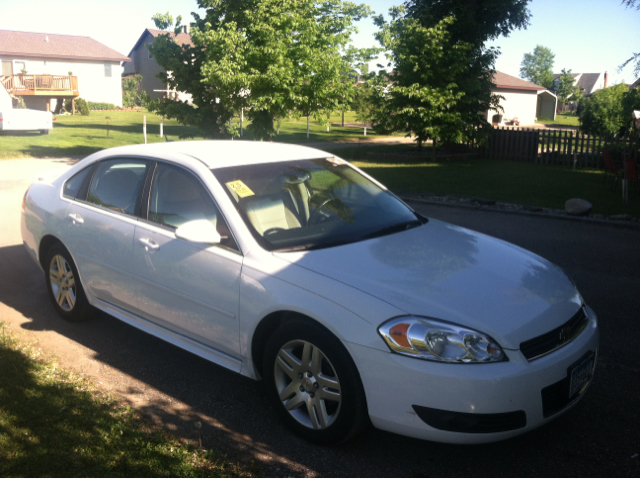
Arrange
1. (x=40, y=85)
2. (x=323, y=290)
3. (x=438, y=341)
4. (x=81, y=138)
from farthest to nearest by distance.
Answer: (x=40, y=85) → (x=81, y=138) → (x=323, y=290) → (x=438, y=341)

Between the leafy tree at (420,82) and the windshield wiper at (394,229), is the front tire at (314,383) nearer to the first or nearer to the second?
the windshield wiper at (394,229)

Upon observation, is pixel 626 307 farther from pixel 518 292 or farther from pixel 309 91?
pixel 309 91

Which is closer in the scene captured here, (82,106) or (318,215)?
(318,215)

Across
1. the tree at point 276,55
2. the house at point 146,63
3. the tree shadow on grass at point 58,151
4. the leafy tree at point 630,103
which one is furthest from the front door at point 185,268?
the house at point 146,63

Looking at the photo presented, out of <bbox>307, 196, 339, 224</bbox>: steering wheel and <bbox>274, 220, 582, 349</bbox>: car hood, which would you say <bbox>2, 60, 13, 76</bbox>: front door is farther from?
<bbox>274, 220, 582, 349</bbox>: car hood

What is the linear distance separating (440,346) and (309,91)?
41.1ft

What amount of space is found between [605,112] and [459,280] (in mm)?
39574

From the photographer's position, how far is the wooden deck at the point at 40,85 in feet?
141

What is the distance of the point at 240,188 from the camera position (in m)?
4.26

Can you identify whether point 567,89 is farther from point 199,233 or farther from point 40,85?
point 199,233

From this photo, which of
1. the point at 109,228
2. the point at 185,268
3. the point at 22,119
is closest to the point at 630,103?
the point at 22,119

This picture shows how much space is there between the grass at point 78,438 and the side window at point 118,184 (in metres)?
1.37

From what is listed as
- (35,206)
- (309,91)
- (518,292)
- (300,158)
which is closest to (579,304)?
(518,292)

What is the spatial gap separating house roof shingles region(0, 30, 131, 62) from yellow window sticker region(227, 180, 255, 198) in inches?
2089
